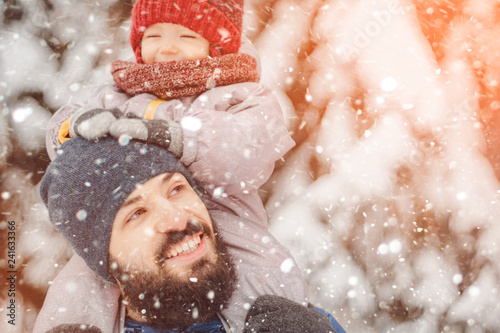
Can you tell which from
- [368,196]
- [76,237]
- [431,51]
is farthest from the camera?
[368,196]

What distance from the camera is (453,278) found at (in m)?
1.32

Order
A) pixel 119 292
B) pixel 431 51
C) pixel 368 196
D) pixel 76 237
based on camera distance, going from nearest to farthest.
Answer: pixel 76 237 < pixel 119 292 < pixel 431 51 < pixel 368 196

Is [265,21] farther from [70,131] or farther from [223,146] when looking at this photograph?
[70,131]

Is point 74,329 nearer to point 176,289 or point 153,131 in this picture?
point 176,289

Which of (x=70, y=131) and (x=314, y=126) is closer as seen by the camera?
(x=70, y=131)

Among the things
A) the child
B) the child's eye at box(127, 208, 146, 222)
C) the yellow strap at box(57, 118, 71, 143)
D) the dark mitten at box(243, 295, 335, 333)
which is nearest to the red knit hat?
the child

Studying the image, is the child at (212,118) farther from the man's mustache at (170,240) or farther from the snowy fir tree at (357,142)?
the snowy fir tree at (357,142)

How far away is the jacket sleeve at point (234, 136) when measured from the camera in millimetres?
942

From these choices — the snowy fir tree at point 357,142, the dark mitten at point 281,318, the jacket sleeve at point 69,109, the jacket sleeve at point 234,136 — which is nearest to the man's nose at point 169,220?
the jacket sleeve at point 234,136

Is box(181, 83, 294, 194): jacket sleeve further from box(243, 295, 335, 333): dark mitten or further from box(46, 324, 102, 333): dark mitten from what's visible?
box(46, 324, 102, 333): dark mitten

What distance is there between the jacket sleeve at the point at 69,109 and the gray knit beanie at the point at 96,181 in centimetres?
17

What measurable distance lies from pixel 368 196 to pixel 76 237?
2.76ft

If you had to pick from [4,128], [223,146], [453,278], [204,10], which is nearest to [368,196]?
[453,278]

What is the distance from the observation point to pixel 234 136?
0.95 meters
